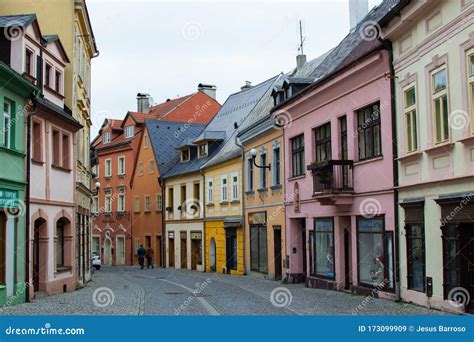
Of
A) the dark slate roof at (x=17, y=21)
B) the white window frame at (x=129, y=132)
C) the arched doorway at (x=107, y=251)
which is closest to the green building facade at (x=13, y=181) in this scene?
the dark slate roof at (x=17, y=21)

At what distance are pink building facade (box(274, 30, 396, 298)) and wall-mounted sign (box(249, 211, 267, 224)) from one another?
4.16 m

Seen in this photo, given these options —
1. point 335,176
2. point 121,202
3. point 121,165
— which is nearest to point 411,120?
point 335,176

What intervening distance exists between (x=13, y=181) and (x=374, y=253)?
10070mm

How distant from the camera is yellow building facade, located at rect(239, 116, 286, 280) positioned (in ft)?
92.6

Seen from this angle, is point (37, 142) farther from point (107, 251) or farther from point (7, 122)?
point (107, 251)

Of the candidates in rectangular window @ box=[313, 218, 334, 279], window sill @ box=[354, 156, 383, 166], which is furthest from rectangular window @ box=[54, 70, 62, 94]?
window sill @ box=[354, 156, 383, 166]

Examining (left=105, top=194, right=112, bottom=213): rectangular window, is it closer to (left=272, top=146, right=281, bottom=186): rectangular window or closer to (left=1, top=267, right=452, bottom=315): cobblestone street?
(left=272, top=146, right=281, bottom=186): rectangular window

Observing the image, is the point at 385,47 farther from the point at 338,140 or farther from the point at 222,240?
the point at 222,240

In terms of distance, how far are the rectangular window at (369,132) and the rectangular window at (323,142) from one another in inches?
92.1

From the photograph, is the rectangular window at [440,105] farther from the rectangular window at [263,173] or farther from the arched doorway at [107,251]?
the arched doorway at [107,251]

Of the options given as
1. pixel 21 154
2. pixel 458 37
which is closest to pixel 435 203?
pixel 458 37

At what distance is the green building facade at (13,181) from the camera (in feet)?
56.9

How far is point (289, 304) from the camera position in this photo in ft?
58.7

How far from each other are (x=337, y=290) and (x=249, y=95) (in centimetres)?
2176
